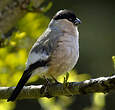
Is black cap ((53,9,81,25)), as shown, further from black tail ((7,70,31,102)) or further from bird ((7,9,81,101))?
black tail ((7,70,31,102))

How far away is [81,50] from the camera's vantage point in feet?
26.5

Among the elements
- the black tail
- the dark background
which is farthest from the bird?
the dark background

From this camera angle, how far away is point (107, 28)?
29.6 ft

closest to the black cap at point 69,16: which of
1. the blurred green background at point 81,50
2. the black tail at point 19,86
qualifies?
the blurred green background at point 81,50

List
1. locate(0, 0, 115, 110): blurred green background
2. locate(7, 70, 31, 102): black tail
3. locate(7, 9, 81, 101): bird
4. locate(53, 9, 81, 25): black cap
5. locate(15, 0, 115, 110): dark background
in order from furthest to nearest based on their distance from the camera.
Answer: locate(15, 0, 115, 110): dark background
locate(53, 9, 81, 25): black cap
locate(0, 0, 115, 110): blurred green background
locate(7, 9, 81, 101): bird
locate(7, 70, 31, 102): black tail

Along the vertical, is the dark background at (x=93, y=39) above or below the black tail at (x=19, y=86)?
below

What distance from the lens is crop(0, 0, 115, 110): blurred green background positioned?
3.61 metres

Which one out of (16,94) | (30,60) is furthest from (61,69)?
(16,94)

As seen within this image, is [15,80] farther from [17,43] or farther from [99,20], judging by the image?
[99,20]

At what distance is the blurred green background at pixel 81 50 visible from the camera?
361 cm

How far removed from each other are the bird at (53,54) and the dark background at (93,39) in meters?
3.47

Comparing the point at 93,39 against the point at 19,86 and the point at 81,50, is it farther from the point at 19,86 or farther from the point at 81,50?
the point at 19,86

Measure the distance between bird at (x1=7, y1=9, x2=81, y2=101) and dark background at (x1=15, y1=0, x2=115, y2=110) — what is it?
3.47m

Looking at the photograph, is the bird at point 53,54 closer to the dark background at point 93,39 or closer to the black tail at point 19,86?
the black tail at point 19,86
